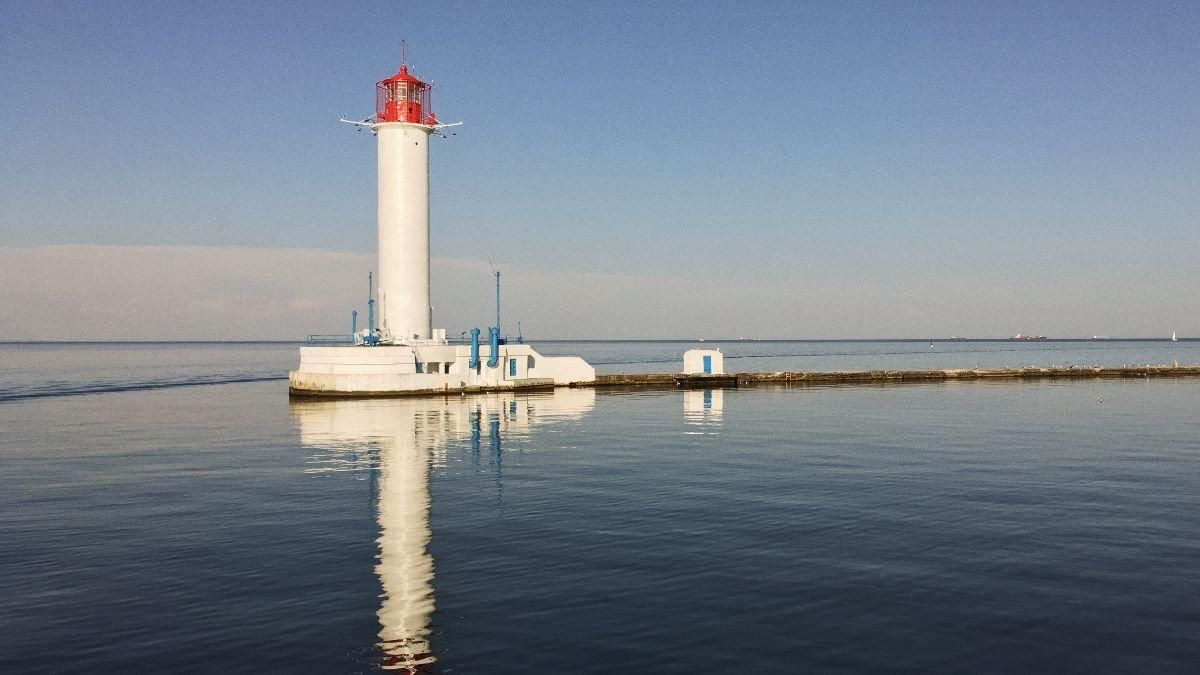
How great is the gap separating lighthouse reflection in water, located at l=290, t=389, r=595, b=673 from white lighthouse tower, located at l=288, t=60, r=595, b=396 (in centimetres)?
182

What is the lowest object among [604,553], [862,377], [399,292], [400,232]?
[604,553]

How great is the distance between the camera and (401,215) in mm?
61562

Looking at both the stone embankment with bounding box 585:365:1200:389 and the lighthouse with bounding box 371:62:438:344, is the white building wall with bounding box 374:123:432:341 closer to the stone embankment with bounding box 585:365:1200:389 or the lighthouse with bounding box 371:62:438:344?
the lighthouse with bounding box 371:62:438:344

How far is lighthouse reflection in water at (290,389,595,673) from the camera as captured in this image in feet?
45.2

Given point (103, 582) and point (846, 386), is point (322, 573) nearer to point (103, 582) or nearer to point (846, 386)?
point (103, 582)

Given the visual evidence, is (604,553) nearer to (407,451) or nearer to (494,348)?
(407,451)

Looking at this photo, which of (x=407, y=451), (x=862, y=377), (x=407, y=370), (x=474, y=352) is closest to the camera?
(x=407, y=451)

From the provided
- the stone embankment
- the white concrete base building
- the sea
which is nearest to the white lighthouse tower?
the white concrete base building

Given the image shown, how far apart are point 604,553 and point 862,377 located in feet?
232

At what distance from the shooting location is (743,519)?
20.8m

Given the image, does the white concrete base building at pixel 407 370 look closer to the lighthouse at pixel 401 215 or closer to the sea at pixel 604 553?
the lighthouse at pixel 401 215

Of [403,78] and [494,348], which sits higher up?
[403,78]

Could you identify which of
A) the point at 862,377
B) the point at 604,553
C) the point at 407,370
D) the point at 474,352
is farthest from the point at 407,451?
the point at 862,377

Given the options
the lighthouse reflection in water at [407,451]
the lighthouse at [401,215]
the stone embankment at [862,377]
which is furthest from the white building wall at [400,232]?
the stone embankment at [862,377]
